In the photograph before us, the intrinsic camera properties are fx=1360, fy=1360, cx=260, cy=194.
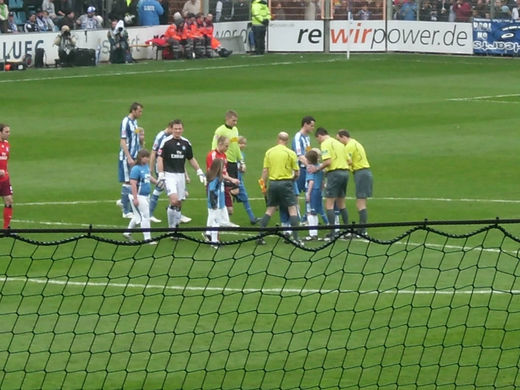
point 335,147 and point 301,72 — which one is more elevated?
point 335,147

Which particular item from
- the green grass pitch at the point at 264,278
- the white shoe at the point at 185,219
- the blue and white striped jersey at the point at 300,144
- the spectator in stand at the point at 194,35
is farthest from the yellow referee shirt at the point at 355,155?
the spectator in stand at the point at 194,35

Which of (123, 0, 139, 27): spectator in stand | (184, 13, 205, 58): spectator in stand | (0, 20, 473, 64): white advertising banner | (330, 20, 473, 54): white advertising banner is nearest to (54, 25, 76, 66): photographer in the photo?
(123, 0, 139, 27): spectator in stand

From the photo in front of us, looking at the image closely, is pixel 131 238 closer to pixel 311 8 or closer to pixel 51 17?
pixel 51 17

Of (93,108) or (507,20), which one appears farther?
(507,20)

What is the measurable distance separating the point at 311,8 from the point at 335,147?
116 ft

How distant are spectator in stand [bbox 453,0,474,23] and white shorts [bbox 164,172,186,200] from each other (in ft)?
114

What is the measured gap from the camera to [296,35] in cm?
5622

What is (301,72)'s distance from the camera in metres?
48.9

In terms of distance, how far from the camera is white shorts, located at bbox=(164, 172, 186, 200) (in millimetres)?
22000

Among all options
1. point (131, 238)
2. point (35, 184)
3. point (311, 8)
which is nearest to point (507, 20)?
point (311, 8)

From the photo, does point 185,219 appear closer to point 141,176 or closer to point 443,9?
point 141,176

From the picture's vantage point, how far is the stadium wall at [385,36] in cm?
5422

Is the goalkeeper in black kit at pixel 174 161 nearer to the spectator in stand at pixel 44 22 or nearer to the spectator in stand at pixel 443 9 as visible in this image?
the spectator in stand at pixel 44 22

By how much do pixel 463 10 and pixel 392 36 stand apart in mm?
3207
